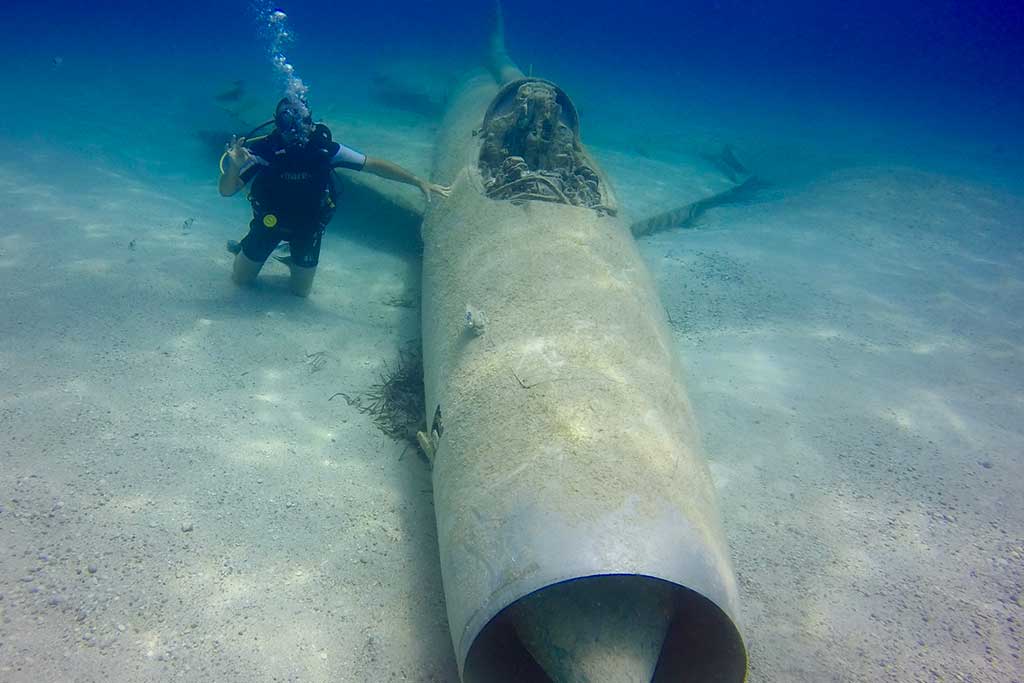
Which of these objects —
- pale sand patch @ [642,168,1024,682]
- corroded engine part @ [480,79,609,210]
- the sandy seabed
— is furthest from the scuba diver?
pale sand patch @ [642,168,1024,682]

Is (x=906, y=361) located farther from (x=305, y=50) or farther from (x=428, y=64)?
(x=305, y=50)

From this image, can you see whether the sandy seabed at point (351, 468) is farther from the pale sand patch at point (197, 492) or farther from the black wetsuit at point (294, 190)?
the black wetsuit at point (294, 190)

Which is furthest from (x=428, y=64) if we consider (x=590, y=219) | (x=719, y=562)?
(x=719, y=562)

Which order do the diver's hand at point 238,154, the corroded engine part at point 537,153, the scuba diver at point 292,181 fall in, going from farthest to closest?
the scuba diver at point 292,181, the diver's hand at point 238,154, the corroded engine part at point 537,153

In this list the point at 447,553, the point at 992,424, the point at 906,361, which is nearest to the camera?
the point at 447,553

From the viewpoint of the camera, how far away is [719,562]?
205cm

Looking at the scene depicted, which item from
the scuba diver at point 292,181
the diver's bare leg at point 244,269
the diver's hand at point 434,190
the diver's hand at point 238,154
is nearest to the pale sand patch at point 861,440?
the diver's hand at point 434,190

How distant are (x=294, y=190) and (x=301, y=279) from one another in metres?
0.98

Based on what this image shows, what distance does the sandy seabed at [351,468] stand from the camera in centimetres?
244

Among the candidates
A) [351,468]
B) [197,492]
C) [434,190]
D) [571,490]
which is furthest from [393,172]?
[571,490]

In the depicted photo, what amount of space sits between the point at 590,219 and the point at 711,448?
198 centimetres

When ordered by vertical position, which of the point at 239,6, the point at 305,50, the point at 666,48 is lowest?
the point at 305,50

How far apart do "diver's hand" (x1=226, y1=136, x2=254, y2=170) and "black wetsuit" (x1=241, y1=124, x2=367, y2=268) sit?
0.11 meters

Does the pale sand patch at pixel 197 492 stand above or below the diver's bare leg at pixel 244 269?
below
